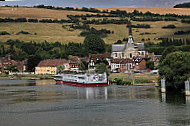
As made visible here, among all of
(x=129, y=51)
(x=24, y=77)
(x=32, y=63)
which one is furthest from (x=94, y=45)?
(x=24, y=77)

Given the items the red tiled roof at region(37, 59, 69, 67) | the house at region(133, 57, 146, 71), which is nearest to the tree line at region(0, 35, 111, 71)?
the red tiled roof at region(37, 59, 69, 67)

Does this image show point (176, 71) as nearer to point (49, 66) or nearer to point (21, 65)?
point (49, 66)

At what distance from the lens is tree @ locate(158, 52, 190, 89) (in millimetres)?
73000

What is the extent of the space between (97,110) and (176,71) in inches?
937

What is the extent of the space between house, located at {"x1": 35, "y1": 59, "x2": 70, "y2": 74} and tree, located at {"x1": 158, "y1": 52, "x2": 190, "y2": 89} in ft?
240

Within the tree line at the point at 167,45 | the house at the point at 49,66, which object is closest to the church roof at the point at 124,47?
the tree line at the point at 167,45

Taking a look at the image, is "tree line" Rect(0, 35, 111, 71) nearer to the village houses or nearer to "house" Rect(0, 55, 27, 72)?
"house" Rect(0, 55, 27, 72)

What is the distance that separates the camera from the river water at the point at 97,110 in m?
46.8

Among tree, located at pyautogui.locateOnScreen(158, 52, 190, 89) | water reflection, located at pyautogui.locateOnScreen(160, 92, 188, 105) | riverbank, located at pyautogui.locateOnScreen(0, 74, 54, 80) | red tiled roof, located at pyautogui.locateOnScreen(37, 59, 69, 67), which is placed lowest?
water reflection, located at pyautogui.locateOnScreen(160, 92, 188, 105)

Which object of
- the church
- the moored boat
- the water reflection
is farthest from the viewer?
the church

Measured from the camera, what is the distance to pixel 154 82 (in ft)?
306

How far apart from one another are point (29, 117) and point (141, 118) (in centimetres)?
1311

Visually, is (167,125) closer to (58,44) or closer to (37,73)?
(37,73)

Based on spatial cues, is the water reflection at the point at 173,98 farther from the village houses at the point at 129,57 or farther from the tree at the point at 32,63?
the tree at the point at 32,63
